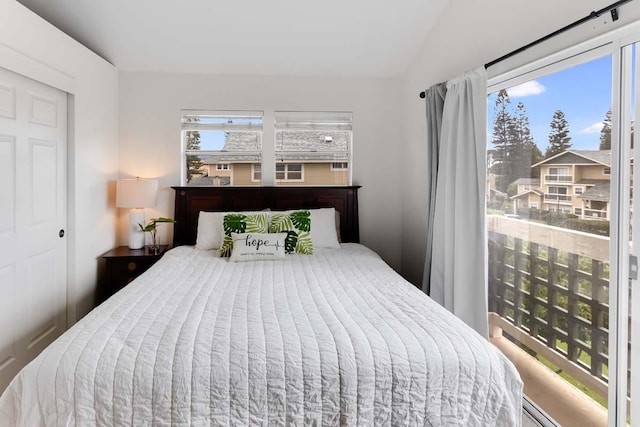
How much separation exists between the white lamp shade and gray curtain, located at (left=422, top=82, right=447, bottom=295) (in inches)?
92.2

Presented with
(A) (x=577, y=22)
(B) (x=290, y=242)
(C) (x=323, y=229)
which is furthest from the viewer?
(C) (x=323, y=229)

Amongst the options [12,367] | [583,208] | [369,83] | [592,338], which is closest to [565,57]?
[583,208]

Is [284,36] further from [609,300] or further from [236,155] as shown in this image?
[609,300]

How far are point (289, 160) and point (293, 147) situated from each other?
0.44 feet

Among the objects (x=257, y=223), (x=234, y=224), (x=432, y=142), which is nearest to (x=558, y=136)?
(x=432, y=142)

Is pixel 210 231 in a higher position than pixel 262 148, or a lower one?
lower

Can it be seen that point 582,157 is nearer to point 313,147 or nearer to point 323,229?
point 323,229

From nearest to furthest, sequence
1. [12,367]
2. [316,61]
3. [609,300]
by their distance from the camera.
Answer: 1. [609,300]
2. [12,367]
3. [316,61]

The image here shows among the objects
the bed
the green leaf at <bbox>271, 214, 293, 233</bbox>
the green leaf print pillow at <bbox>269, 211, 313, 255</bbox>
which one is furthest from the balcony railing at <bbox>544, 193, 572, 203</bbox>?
the green leaf at <bbox>271, 214, 293, 233</bbox>

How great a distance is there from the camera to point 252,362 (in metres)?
1.38

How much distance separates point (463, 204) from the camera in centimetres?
262

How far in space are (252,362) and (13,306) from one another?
5.98ft

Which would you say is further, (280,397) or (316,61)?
(316,61)

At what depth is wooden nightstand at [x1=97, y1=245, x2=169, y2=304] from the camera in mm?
3223
